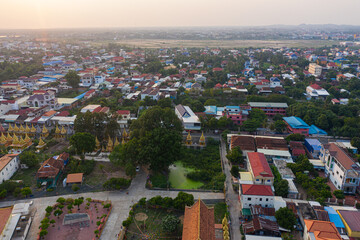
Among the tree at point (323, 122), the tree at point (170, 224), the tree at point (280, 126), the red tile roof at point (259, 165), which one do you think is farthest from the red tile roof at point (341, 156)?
the tree at point (170, 224)

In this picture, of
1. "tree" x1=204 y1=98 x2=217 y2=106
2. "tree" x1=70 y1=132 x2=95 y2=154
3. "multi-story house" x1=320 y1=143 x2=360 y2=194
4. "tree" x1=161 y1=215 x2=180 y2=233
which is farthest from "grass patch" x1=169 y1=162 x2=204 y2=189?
"tree" x1=204 y1=98 x2=217 y2=106

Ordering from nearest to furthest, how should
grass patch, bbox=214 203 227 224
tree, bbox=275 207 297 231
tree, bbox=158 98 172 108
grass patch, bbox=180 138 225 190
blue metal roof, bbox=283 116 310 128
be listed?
1. tree, bbox=275 207 297 231
2. grass patch, bbox=214 203 227 224
3. grass patch, bbox=180 138 225 190
4. blue metal roof, bbox=283 116 310 128
5. tree, bbox=158 98 172 108

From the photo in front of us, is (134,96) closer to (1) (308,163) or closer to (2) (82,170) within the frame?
(2) (82,170)

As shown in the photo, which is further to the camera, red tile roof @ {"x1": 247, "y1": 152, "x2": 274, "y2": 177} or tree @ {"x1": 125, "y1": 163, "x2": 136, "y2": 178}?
tree @ {"x1": 125, "y1": 163, "x2": 136, "y2": 178}

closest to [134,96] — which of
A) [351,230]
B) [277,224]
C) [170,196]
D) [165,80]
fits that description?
[165,80]

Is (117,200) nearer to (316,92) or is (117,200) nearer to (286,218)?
(286,218)

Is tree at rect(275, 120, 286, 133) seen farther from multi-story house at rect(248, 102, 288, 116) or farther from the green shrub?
the green shrub
